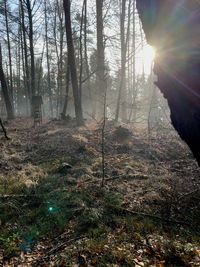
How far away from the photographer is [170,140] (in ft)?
45.4

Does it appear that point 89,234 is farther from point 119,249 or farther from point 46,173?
point 46,173

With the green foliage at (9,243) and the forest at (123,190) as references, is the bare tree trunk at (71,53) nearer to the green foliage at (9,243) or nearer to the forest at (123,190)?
the forest at (123,190)

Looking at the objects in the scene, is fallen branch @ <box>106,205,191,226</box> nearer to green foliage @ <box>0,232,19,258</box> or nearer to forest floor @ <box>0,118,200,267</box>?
forest floor @ <box>0,118,200,267</box>

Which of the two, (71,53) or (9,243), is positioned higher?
(71,53)

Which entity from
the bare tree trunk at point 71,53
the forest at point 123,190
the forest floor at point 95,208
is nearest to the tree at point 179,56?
the forest at point 123,190

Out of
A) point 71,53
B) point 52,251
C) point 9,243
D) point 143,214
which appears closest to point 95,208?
point 143,214

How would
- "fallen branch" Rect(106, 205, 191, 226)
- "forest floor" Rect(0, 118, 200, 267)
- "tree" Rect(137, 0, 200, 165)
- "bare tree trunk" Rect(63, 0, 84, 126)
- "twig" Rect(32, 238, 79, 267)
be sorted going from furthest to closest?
"bare tree trunk" Rect(63, 0, 84, 126), "fallen branch" Rect(106, 205, 191, 226), "forest floor" Rect(0, 118, 200, 267), "twig" Rect(32, 238, 79, 267), "tree" Rect(137, 0, 200, 165)

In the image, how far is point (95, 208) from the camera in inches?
253

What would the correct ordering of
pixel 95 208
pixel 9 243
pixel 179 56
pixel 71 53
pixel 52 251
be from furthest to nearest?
pixel 71 53 < pixel 95 208 < pixel 9 243 < pixel 52 251 < pixel 179 56

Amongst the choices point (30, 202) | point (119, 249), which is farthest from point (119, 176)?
point (119, 249)

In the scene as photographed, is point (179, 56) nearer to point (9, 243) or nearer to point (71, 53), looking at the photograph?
point (9, 243)

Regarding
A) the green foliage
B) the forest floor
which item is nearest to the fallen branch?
the forest floor

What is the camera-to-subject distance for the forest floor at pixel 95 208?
5.00 m

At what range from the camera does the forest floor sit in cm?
500
